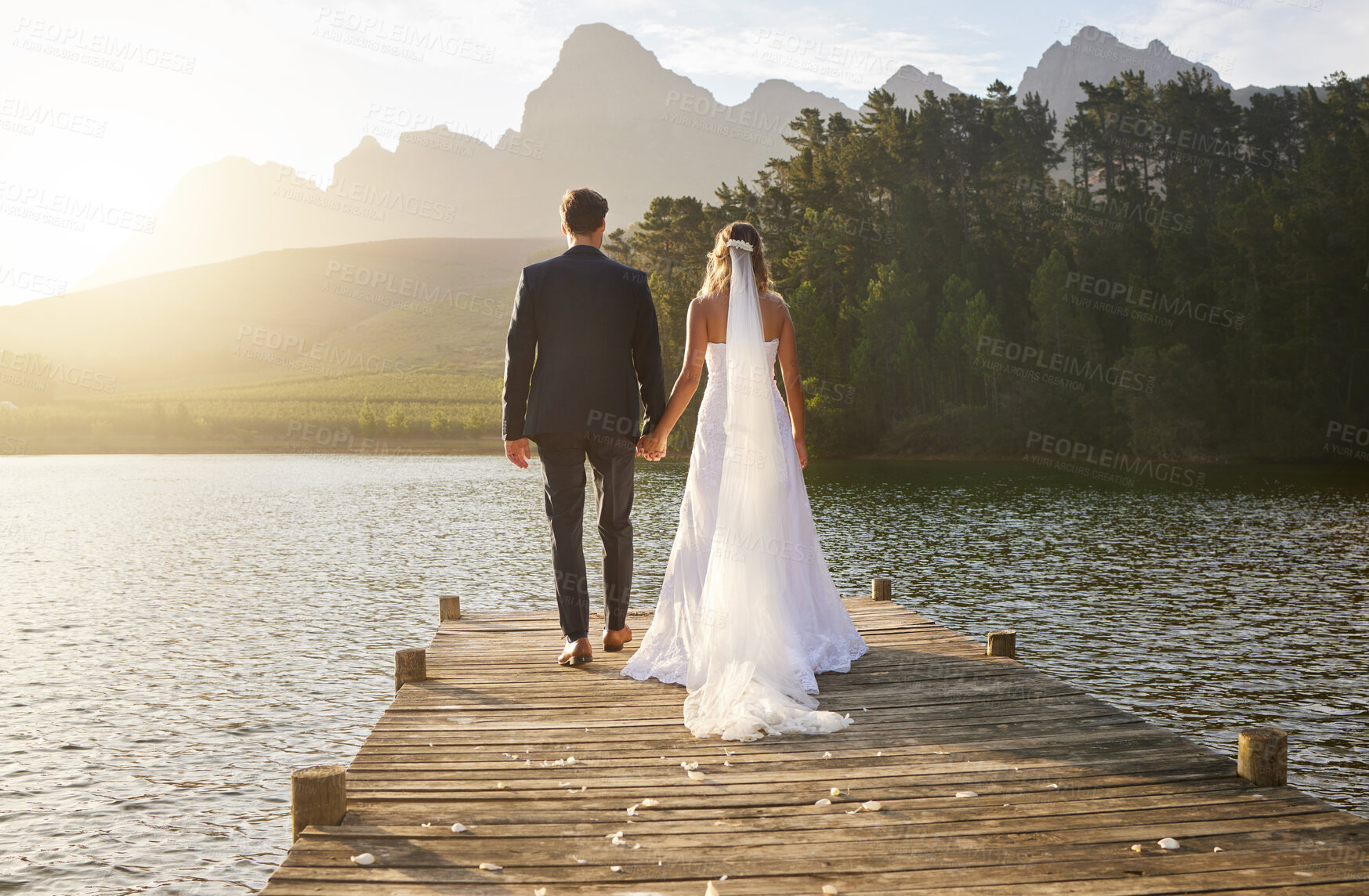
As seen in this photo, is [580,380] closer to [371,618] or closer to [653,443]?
[653,443]

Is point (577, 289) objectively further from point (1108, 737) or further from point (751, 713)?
point (1108, 737)

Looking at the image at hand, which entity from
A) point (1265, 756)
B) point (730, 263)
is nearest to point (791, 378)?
point (730, 263)

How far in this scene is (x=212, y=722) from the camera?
11.7 metres

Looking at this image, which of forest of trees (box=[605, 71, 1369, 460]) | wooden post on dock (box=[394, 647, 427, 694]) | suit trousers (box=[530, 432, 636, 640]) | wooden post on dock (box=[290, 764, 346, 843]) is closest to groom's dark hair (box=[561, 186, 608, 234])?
suit trousers (box=[530, 432, 636, 640])

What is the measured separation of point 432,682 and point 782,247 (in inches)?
2820

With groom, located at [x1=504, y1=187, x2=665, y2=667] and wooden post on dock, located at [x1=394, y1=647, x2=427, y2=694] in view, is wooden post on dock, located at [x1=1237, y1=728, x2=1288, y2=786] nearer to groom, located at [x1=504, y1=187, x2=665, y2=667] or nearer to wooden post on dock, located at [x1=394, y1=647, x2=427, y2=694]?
groom, located at [x1=504, y1=187, x2=665, y2=667]

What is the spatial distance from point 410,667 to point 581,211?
12.2 ft

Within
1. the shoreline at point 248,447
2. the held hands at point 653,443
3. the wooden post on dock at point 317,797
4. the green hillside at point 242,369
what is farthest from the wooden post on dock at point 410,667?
the green hillside at point 242,369

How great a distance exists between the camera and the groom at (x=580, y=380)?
713cm

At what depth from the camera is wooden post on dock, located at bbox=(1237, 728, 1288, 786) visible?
4.83 m

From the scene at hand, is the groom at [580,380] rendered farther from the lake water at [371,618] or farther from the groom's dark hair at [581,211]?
the lake water at [371,618]

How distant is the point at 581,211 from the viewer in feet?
24.0

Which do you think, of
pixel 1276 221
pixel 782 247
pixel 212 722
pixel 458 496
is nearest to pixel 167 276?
pixel 782 247

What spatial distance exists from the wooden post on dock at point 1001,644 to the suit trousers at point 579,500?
9.89ft
